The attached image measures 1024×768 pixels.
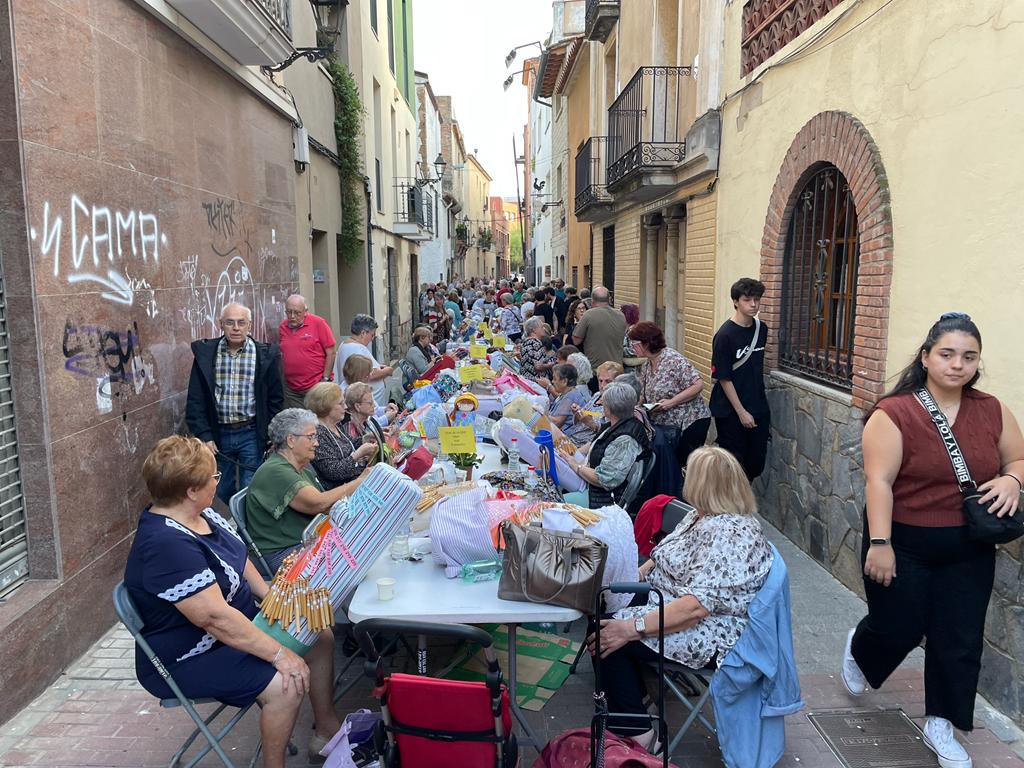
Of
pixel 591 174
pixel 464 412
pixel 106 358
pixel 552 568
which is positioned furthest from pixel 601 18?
pixel 552 568

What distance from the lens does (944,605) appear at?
3.18 m

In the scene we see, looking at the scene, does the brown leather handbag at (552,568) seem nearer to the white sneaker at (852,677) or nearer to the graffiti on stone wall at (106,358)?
the white sneaker at (852,677)

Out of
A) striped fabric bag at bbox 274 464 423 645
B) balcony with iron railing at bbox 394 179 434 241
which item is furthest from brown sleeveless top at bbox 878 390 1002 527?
balcony with iron railing at bbox 394 179 434 241

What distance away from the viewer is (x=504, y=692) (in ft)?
7.64

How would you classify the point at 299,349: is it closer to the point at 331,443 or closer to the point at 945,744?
the point at 331,443

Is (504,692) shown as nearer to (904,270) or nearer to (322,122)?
(904,270)

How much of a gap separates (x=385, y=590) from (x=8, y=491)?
2173 millimetres

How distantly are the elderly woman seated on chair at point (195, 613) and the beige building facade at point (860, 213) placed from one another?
3.20m

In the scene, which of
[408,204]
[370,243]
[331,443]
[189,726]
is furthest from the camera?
[408,204]

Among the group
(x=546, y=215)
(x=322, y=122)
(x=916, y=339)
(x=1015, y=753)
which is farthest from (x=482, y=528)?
(x=546, y=215)

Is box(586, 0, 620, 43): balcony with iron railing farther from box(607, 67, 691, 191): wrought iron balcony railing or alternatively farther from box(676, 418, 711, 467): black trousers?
box(676, 418, 711, 467): black trousers

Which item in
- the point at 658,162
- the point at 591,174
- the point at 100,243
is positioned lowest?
the point at 100,243

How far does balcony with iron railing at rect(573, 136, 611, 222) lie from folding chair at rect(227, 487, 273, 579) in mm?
11176

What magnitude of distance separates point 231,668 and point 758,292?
4277mm
